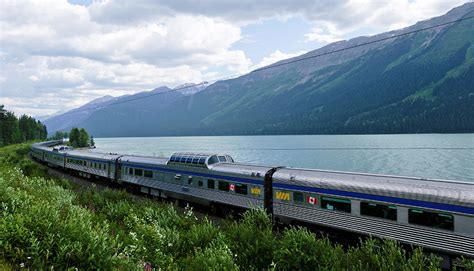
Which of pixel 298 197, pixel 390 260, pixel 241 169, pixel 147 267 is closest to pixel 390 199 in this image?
pixel 298 197

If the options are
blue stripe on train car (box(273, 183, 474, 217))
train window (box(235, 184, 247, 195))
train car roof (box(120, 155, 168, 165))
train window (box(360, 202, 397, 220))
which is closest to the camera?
blue stripe on train car (box(273, 183, 474, 217))

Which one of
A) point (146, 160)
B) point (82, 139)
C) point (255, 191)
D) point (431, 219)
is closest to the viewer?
point (431, 219)

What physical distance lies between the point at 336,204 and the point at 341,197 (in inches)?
18.8

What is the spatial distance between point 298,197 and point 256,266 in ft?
25.3

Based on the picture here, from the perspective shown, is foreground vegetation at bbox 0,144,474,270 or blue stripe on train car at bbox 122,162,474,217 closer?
foreground vegetation at bbox 0,144,474,270

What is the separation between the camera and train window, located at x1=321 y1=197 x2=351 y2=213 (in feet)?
57.6

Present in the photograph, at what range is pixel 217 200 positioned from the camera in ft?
82.3

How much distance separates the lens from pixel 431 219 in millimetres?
14664

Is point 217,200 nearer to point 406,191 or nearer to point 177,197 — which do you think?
point 177,197

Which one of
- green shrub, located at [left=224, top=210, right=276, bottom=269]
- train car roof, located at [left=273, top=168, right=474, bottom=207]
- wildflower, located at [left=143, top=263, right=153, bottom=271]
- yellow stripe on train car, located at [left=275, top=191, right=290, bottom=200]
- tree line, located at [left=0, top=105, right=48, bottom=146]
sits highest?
tree line, located at [left=0, top=105, right=48, bottom=146]

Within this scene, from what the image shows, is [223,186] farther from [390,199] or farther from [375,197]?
[390,199]

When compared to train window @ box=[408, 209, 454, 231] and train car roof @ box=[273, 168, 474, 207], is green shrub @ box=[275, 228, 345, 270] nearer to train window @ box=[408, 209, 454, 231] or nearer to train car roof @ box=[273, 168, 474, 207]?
train window @ box=[408, 209, 454, 231]

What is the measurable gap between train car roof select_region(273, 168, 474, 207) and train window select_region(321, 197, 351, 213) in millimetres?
587

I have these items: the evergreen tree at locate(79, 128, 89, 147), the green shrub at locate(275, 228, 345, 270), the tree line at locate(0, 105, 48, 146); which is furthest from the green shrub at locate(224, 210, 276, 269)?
the evergreen tree at locate(79, 128, 89, 147)
